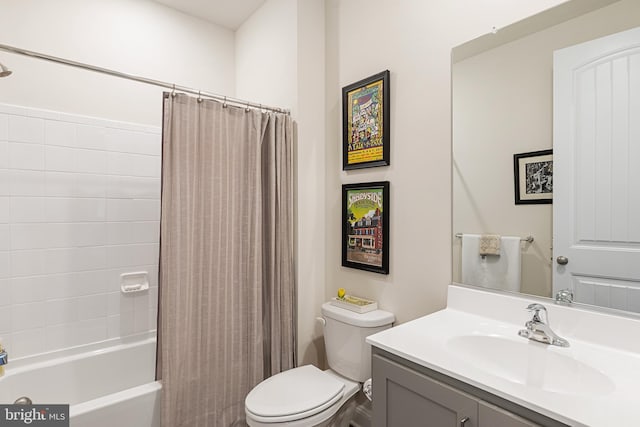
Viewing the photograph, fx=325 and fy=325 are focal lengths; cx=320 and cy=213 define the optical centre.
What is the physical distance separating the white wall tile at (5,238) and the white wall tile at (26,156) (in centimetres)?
34

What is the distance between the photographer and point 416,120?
1615 mm

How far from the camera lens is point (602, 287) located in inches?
43.5

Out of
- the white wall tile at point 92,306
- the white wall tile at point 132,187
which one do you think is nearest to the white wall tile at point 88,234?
the white wall tile at point 132,187

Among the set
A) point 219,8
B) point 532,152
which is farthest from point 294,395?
point 219,8

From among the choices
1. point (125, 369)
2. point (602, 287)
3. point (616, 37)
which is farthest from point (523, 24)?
point (125, 369)

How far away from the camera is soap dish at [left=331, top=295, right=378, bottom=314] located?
1.74 m

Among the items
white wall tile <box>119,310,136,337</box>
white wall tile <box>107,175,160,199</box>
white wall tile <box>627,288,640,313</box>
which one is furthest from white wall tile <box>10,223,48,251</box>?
white wall tile <box>627,288,640,313</box>

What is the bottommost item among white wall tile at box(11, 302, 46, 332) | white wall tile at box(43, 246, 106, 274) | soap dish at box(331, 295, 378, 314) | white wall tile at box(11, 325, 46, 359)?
white wall tile at box(11, 325, 46, 359)

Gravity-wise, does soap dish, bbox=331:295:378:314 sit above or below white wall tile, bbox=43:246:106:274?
below

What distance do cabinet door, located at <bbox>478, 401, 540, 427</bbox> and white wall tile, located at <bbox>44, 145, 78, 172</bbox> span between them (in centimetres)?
241

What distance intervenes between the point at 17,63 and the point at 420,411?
A: 2700 mm

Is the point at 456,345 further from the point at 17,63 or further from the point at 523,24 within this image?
the point at 17,63

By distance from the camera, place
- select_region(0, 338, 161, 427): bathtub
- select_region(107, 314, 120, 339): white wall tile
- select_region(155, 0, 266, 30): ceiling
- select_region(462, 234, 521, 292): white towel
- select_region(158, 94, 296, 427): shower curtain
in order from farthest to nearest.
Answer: select_region(155, 0, 266, 30): ceiling
select_region(107, 314, 120, 339): white wall tile
select_region(158, 94, 296, 427): shower curtain
select_region(0, 338, 161, 427): bathtub
select_region(462, 234, 521, 292): white towel

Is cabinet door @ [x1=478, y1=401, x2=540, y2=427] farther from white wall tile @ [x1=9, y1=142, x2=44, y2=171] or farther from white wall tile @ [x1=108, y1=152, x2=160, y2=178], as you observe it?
white wall tile @ [x1=9, y1=142, x2=44, y2=171]
